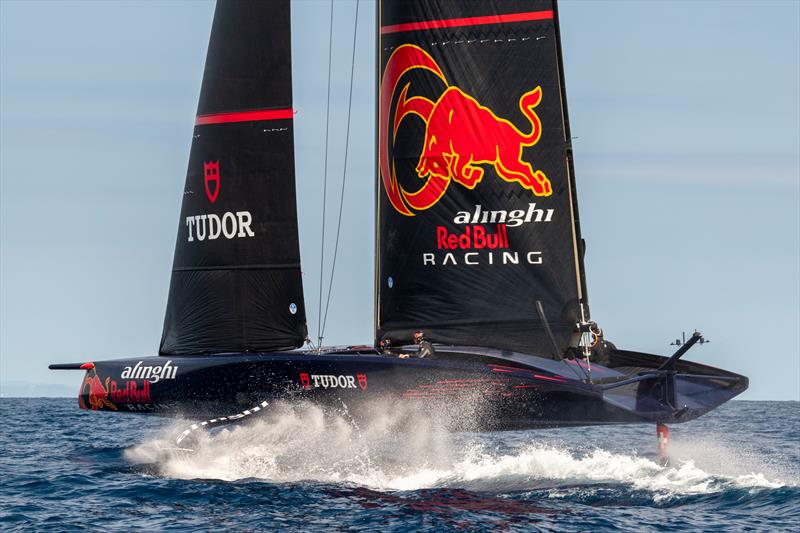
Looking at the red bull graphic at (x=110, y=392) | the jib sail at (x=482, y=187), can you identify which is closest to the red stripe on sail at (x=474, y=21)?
the jib sail at (x=482, y=187)

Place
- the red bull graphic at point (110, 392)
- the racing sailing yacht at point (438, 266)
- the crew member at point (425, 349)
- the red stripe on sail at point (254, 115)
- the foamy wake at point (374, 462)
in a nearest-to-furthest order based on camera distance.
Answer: the foamy wake at point (374, 462)
the racing sailing yacht at point (438, 266)
the crew member at point (425, 349)
the red bull graphic at point (110, 392)
the red stripe on sail at point (254, 115)

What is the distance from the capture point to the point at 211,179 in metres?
20.8

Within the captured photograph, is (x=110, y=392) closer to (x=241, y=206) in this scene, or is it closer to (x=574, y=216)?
(x=241, y=206)

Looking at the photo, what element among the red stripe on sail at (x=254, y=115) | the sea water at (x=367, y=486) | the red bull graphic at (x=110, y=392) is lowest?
the sea water at (x=367, y=486)

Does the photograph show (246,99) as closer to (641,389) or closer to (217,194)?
(217,194)

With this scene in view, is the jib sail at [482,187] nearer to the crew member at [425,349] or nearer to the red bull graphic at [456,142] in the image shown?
the red bull graphic at [456,142]

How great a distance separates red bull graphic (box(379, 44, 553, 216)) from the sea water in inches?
155

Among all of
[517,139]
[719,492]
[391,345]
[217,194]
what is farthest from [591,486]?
[217,194]

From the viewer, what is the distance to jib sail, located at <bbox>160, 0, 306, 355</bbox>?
20.3 metres

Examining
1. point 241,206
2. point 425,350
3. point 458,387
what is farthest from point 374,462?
point 241,206

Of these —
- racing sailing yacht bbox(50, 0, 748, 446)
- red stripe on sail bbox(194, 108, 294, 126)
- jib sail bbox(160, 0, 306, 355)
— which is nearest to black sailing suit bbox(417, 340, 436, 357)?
racing sailing yacht bbox(50, 0, 748, 446)

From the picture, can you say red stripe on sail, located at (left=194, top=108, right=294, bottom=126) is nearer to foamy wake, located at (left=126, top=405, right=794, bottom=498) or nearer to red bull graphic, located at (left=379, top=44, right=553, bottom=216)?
red bull graphic, located at (left=379, top=44, right=553, bottom=216)

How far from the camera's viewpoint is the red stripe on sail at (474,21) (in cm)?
1912

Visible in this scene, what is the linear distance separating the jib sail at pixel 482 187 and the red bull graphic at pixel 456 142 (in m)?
0.02
